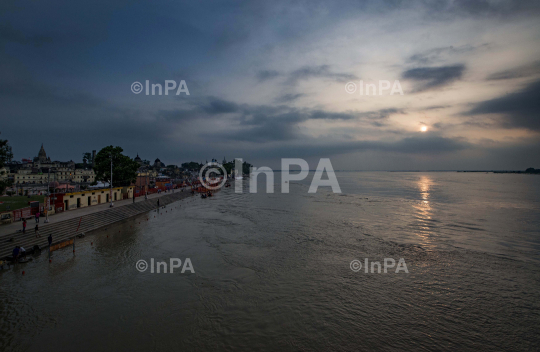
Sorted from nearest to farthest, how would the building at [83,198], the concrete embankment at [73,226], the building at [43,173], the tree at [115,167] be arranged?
the concrete embankment at [73,226] < the building at [83,198] < the tree at [115,167] < the building at [43,173]

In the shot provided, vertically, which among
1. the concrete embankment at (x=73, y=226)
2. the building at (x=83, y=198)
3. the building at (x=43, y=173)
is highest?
the building at (x=43, y=173)

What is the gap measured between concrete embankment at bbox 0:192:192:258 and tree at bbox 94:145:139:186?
6.41 metres

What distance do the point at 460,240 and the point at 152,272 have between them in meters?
31.9

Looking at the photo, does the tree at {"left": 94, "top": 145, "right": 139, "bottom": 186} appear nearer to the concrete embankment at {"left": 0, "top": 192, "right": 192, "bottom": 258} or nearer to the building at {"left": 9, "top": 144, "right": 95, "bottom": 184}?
the concrete embankment at {"left": 0, "top": 192, "right": 192, "bottom": 258}

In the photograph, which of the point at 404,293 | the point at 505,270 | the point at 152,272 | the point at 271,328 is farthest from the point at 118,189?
the point at 505,270

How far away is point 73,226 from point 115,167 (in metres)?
22.0

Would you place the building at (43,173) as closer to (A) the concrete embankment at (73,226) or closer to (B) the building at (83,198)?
(B) the building at (83,198)

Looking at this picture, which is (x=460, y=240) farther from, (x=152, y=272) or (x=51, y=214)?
(x=51, y=214)

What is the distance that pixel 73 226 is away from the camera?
87.1ft

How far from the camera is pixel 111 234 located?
27750mm

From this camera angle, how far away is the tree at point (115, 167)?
44344 millimetres

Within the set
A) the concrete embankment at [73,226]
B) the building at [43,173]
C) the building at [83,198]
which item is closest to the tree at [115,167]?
the building at [83,198]

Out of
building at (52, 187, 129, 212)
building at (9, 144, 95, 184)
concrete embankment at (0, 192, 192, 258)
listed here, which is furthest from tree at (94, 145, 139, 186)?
building at (9, 144, 95, 184)

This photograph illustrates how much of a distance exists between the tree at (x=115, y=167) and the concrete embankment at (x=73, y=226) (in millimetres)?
6409
